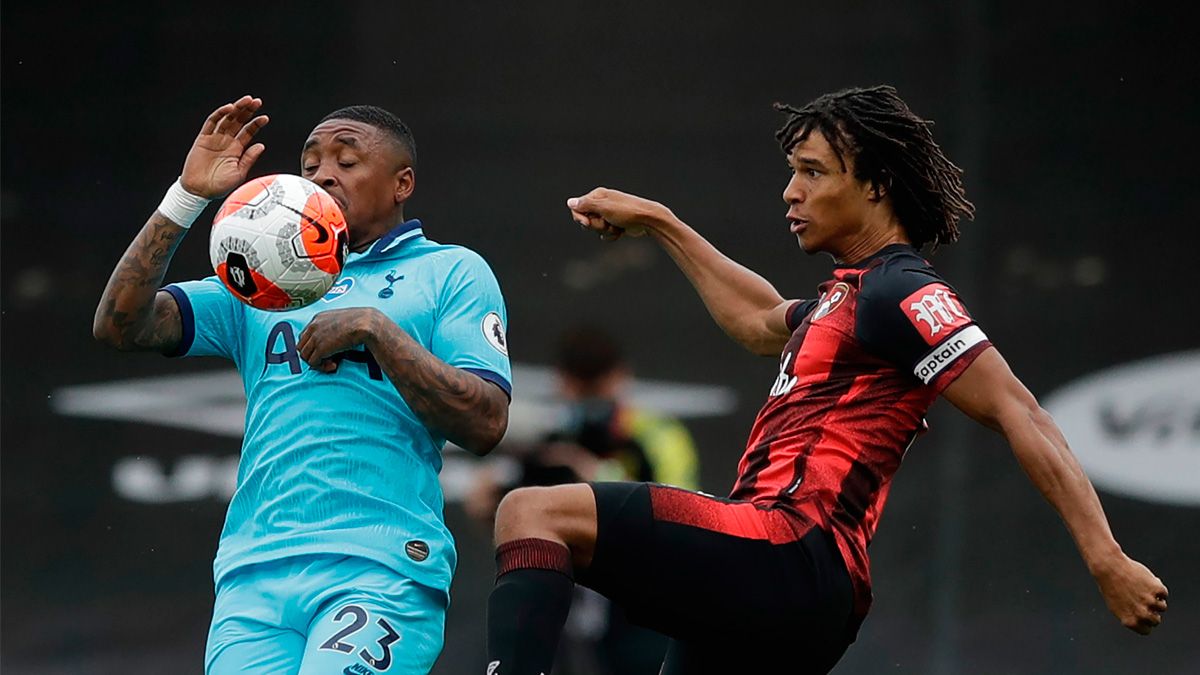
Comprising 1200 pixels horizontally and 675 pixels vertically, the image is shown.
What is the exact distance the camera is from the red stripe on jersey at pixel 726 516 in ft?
10.5

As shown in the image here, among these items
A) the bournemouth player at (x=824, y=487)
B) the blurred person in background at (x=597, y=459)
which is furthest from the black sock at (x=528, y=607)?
the blurred person in background at (x=597, y=459)

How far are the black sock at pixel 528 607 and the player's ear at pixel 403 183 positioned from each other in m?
1.11

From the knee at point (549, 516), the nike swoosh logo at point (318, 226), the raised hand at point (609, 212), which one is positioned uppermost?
the nike swoosh logo at point (318, 226)

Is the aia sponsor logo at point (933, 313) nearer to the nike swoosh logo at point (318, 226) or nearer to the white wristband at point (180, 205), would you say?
the nike swoosh logo at point (318, 226)

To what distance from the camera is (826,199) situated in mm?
3639

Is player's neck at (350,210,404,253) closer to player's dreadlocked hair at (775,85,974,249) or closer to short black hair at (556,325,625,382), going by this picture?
player's dreadlocked hair at (775,85,974,249)

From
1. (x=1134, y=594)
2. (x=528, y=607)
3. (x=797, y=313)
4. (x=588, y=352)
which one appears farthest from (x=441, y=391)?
(x=588, y=352)

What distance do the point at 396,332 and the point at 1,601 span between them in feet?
14.1

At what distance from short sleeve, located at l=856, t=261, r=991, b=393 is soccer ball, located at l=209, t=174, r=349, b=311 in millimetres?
1131

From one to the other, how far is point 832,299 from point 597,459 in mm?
2933

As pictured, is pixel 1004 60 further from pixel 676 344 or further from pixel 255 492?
pixel 255 492

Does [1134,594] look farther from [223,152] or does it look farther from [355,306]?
[223,152]

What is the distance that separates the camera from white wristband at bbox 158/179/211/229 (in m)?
3.62

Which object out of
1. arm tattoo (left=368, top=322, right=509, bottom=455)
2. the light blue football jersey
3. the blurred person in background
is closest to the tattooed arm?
arm tattoo (left=368, top=322, right=509, bottom=455)
